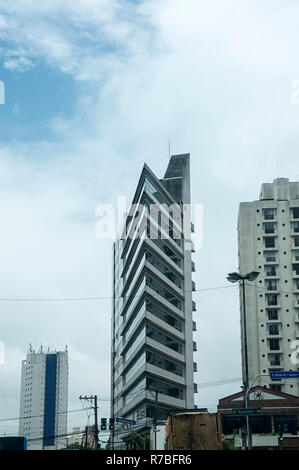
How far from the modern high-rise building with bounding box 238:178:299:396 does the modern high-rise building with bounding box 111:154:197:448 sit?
40.3ft

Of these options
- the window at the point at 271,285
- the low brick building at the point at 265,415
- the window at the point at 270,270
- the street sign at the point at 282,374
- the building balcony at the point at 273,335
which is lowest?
the low brick building at the point at 265,415

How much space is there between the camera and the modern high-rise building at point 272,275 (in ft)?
330

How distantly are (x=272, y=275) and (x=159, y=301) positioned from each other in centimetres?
2858

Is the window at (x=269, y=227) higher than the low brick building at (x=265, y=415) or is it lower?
higher

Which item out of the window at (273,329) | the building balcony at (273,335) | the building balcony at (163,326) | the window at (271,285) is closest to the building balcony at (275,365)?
the building balcony at (273,335)

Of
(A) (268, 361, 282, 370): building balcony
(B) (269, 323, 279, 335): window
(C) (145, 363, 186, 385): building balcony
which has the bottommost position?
(C) (145, 363, 186, 385): building balcony

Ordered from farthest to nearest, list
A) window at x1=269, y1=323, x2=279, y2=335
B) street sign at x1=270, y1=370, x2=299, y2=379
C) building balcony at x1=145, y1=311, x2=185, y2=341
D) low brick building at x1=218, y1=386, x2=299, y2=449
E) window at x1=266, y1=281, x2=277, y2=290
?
window at x1=266, y1=281, x2=277, y2=290, window at x1=269, y1=323, x2=279, y2=335, building balcony at x1=145, y1=311, x2=185, y2=341, low brick building at x1=218, y1=386, x2=299, y2=449, street sign at x1=270, y1=370, x2=299, y2=379

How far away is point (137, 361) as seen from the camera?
9006 centimetres

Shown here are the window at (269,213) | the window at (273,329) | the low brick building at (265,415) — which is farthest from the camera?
the window at (269,213)

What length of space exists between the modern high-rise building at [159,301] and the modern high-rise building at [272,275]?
12278 mm

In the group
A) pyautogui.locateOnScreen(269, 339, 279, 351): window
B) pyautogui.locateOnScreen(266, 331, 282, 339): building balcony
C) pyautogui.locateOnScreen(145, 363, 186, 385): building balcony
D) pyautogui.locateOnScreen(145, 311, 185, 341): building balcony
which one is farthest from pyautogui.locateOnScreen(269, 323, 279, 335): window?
pyautogui.locateOnScreen(145, 363, 186, 385): building balcony

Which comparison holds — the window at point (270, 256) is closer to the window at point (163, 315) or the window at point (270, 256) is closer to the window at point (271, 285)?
the window at point (271, 285)

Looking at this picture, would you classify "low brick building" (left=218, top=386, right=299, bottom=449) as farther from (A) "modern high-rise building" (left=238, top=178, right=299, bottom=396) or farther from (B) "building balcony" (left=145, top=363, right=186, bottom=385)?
(A) "modern high-rise building" (left=238, top=178, right=299, bottom=396)

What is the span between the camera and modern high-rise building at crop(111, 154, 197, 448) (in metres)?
84.5
